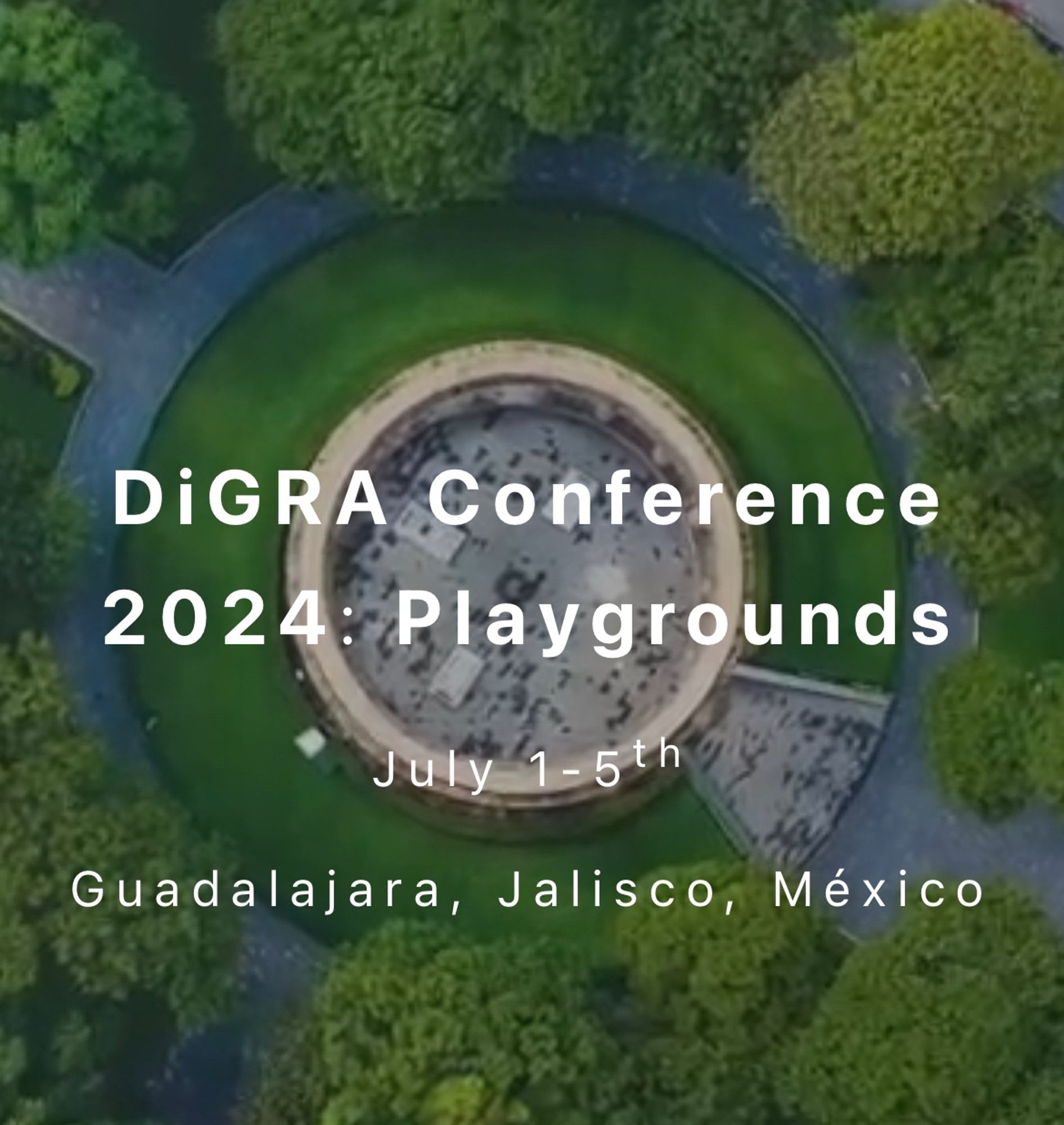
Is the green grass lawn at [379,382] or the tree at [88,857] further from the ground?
the green grass lawn at [379,382]

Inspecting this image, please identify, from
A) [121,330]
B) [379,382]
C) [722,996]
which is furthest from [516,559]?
[722,996]

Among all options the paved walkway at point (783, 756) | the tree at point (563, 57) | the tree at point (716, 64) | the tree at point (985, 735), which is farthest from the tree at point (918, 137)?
the paved walkway at point (783, 756)

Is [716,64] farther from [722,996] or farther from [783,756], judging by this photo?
[722,996]

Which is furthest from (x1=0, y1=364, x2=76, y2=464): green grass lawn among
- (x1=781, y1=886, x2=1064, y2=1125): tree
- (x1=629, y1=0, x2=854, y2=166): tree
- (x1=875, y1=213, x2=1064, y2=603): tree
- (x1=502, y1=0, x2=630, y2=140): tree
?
(x1=781, y1=886, x2=1064, y2=1125): tree

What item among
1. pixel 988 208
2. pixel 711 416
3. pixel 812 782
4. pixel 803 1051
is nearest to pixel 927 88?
pixel 988 208

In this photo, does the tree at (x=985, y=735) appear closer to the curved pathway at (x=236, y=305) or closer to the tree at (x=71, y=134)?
the curved pathway at (x=236, y=305)
